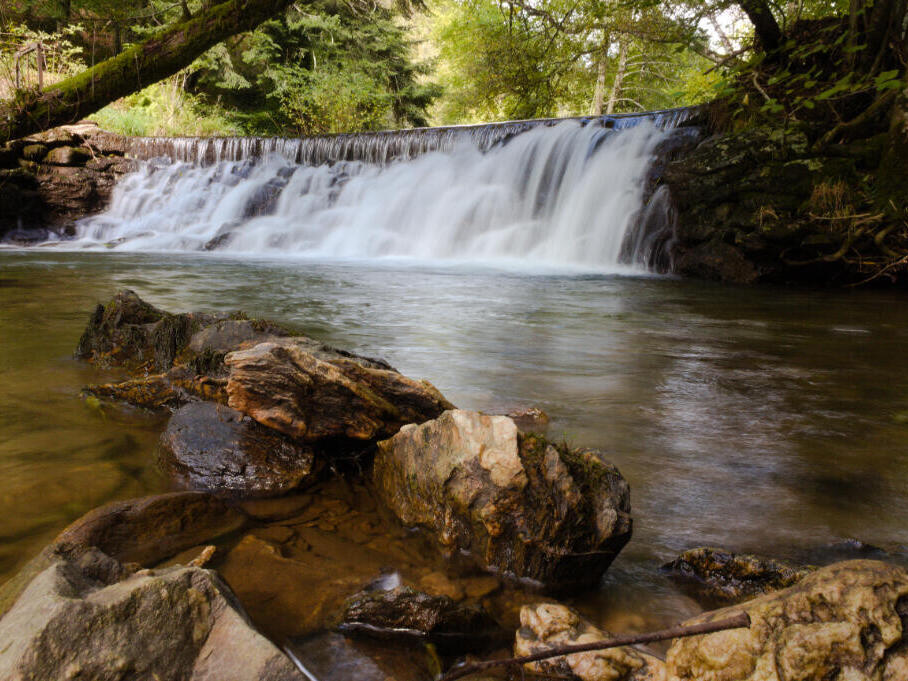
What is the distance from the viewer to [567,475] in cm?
190

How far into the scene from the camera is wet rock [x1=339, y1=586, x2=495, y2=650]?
4.92 ft

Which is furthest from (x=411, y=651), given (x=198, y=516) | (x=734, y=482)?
(x=734, y=482)

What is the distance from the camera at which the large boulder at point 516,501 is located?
181 centimetres

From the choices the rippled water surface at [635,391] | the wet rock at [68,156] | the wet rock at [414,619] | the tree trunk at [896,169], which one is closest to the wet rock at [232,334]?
the rippled water surface at [635,391]

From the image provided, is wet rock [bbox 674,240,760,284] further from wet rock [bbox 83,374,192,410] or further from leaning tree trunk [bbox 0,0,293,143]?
wet rock [bbox 83,374,192,410]

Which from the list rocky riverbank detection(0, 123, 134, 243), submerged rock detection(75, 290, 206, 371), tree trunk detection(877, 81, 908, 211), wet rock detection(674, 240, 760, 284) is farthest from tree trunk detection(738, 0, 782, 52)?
rocky riverbank detection(0, 123, 134, 243)

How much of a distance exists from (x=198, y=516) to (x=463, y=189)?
13.2 meters

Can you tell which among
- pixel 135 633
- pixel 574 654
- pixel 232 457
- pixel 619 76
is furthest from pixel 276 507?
pixel 619 76

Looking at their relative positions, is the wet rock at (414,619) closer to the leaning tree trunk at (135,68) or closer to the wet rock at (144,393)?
the wet rock at (144,393)

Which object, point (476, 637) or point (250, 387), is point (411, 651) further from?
point (250, 387)

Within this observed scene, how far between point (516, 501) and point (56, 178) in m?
19.1

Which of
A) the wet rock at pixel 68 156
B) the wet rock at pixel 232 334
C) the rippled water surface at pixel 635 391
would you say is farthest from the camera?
the wet rock at pixel 68 156

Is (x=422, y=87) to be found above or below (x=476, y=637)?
above

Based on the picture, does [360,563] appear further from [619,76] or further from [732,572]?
[619,76]
